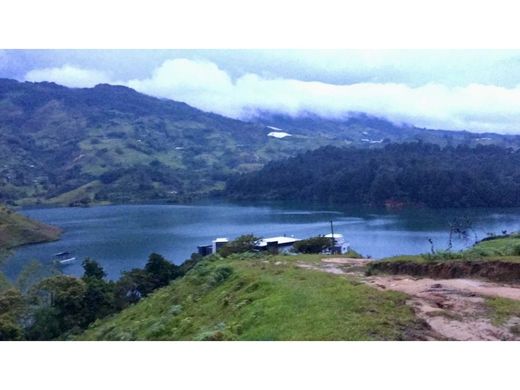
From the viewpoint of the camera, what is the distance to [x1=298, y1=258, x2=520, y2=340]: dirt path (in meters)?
6.85

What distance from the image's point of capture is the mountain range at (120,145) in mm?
90438

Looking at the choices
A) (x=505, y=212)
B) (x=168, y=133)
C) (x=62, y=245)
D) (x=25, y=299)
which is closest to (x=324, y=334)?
(x=25, y=299)

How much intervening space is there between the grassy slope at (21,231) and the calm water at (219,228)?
1.26 meters

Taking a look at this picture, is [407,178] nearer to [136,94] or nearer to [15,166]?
[15,166]

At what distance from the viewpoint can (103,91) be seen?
19775 centimetres

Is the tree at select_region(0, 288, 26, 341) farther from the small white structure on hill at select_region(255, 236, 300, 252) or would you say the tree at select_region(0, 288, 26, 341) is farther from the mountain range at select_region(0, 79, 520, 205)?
the mountain range at select_region(0, 79, 520, 205)

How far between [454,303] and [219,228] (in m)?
43.3

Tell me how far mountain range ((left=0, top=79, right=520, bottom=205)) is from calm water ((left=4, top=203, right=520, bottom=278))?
1876 cm

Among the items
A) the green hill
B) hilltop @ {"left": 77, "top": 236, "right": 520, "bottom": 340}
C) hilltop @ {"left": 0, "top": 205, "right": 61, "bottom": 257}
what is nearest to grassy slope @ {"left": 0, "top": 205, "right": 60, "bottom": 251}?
hilltop @ {"left": 0, "top": 205, "right": 61, "bottom": 257}

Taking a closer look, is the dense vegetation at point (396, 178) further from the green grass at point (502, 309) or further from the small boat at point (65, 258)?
the green grass at point (502, 309)

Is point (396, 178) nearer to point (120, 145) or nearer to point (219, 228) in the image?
point (219, 228)

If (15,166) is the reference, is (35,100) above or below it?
above

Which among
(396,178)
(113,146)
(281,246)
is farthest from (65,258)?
(113,146)

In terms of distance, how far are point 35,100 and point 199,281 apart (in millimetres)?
170062
